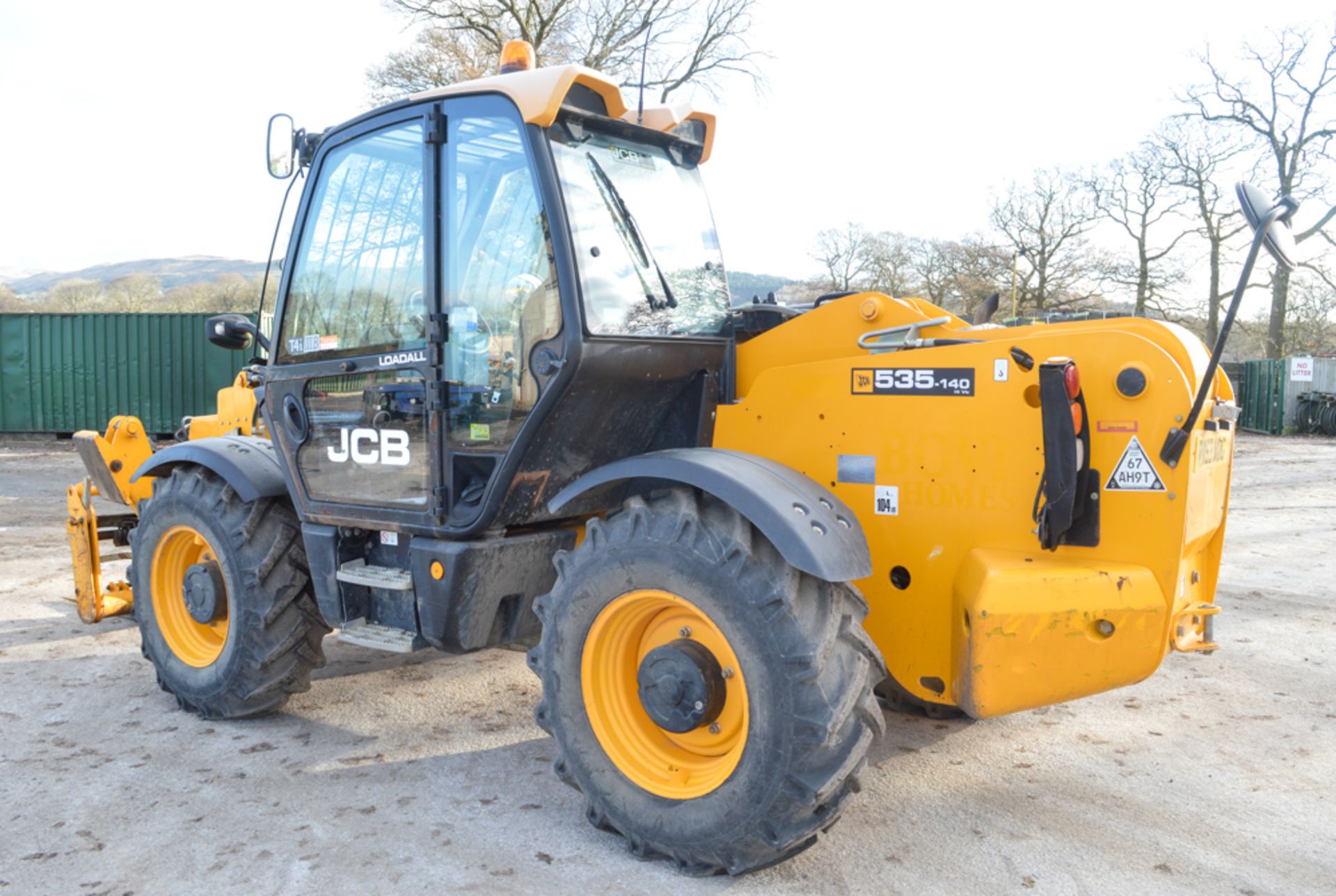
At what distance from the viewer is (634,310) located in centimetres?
368

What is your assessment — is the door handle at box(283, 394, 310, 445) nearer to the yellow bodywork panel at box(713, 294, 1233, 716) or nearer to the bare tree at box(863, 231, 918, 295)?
the yellow bodywork panel at box(713, 294, 1233, 716)

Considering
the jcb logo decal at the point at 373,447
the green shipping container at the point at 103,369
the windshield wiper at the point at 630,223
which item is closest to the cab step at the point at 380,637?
the jcb logo decal at the point at 373,447

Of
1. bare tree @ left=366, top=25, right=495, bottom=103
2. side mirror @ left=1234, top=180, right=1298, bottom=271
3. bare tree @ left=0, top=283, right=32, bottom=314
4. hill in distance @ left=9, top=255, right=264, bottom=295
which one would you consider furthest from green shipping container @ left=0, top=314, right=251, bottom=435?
hill in distance @ left=9, top=255, right=264, bottom=295

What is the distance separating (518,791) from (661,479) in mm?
1273

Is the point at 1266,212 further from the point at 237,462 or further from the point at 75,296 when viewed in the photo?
the point at 75,296

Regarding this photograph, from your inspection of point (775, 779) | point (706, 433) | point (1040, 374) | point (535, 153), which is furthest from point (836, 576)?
point (535, 153)

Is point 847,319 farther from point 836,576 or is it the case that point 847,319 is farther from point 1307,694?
point 1307,694

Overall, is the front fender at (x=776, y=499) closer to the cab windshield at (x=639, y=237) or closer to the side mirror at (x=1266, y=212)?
the cab windshield at (x=639, y=237)

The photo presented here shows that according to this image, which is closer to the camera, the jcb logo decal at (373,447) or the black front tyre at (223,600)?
the jcb logo decal at (373,447)

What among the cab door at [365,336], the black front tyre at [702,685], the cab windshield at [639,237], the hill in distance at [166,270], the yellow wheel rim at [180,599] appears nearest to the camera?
the black front tyre at [702,685]

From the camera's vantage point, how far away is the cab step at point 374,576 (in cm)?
395

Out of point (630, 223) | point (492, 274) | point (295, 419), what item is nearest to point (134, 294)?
point (295, 419)

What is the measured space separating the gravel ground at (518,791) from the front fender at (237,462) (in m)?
1.05

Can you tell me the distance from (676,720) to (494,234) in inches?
71.8
